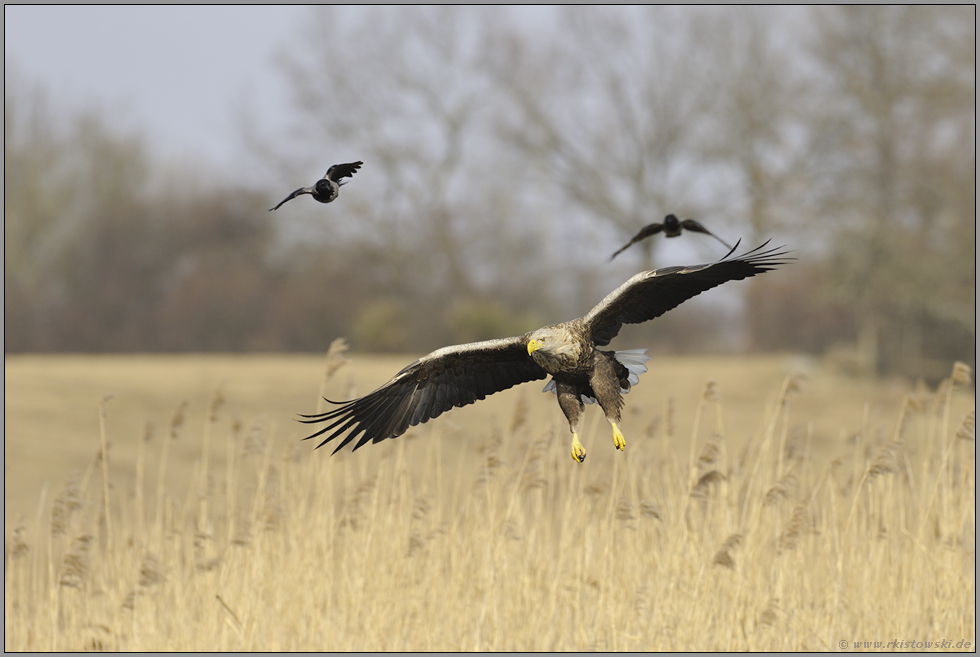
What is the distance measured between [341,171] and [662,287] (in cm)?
152

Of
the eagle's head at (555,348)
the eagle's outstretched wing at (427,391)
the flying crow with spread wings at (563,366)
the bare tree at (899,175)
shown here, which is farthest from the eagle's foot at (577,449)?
the bare tree at (899,175)

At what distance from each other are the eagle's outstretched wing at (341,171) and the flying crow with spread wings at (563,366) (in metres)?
0.88

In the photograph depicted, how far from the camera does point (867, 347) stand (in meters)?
18.3

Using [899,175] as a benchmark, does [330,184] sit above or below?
below

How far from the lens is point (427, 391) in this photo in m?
4.02

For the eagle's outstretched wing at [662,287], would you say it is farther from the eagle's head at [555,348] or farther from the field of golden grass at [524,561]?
the field of golden grass at [524,561]

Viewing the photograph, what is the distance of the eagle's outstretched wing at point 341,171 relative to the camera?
2.75m

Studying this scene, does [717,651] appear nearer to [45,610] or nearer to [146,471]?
[45,610]

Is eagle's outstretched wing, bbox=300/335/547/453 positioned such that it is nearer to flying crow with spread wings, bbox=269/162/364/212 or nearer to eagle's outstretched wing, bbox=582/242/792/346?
eagle's outstretched wing, bbox=582/242/792/346

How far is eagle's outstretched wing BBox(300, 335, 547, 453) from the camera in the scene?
12.5 ft

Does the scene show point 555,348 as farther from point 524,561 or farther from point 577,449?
point 524,561

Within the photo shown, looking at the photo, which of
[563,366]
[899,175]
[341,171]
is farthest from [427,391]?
[899,175]

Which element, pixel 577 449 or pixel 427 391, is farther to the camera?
pixel 427 391

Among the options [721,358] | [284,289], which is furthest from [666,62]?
[284,289]
